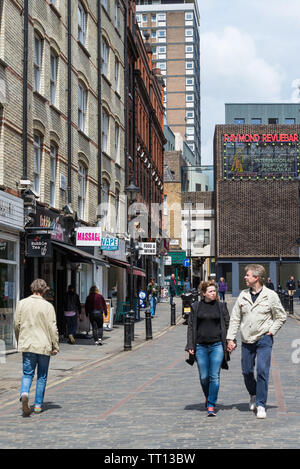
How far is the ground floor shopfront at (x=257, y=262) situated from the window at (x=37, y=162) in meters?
48.3

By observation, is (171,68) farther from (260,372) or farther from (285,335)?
(260,372)

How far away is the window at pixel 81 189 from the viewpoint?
2650cm

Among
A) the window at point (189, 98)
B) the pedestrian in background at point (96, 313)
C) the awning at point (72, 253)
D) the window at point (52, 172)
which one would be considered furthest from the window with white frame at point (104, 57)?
the window at point (189, 98)

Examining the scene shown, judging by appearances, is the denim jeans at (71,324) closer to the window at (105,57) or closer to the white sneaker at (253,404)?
the white sneaker at (253,404)

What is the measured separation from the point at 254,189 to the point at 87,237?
47401 mm

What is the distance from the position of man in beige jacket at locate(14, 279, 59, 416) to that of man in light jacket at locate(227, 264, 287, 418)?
7.88 feet

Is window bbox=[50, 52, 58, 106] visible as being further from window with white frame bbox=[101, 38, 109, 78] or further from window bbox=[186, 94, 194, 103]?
window bbox=[186, 94, 194, 103]

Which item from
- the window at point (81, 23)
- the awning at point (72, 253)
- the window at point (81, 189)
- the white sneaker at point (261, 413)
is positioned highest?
the window at point (81, 23)

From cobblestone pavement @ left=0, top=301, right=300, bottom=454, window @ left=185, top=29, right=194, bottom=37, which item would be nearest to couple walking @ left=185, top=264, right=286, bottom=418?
cobblestone pavement @ left=0, top=301, right=300, bottom=454

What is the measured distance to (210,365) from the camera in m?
9.32

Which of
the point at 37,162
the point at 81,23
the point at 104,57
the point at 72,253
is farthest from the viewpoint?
the point at 104,57

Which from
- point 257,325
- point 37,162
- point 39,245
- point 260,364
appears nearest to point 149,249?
point 37,162

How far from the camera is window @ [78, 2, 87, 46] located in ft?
Result: 88.0

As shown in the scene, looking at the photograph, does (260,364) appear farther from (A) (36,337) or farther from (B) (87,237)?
(B) (87,237)
